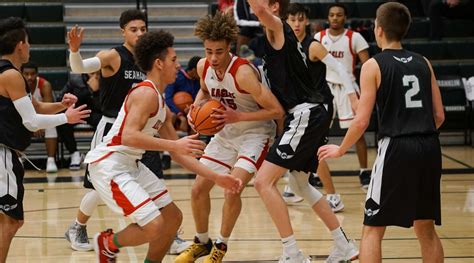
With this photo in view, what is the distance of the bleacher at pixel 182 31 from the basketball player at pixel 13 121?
6.74m

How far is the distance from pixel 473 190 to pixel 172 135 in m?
4.37

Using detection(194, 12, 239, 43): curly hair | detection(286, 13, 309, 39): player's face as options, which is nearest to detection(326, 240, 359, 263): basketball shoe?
detection(194, 12, 239, 43): curly hair

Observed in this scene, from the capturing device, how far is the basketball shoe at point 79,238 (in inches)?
259

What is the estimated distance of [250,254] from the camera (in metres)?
6.32

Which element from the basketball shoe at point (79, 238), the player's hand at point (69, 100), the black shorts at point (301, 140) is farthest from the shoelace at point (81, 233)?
the black shorts at point (301, 140)

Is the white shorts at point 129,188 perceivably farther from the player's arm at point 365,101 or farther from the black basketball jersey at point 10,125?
the player's arm at point 365,101

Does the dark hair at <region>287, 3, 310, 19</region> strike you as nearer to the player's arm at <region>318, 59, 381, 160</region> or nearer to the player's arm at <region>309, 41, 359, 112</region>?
the player's arm at <region>309, 41, 359, 112</region>

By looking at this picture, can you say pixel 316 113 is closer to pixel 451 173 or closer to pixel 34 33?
pixel 451 173

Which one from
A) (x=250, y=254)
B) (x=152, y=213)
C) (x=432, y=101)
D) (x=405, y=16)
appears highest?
(x=405, y=16)

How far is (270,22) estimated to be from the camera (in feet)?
18.7

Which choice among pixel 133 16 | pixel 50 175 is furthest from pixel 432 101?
pixel 50 175

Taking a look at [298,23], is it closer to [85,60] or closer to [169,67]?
[85,60]

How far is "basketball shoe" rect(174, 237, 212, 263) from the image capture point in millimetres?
6051

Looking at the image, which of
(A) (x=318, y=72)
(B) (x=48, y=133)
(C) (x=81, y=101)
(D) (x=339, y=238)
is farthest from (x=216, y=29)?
(B) (x=48, y=133)
